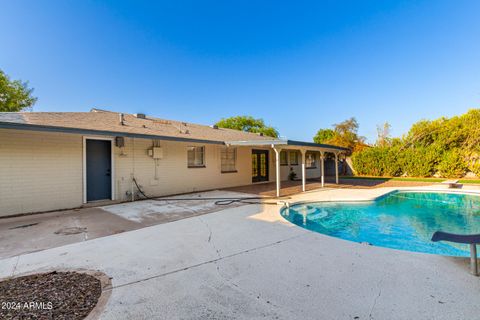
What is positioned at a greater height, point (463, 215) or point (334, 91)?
point (334, 91)

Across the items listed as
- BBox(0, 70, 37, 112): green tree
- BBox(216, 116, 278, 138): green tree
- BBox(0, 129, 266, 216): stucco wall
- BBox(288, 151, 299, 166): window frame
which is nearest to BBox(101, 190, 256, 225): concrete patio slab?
BBox(0, 129, 266, 216): stucco wall

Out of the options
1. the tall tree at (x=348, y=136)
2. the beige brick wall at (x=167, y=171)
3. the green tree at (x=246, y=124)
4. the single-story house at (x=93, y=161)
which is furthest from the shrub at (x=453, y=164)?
the green tree at (x=246, y=124)

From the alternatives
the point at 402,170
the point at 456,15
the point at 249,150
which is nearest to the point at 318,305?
the point at 249,150

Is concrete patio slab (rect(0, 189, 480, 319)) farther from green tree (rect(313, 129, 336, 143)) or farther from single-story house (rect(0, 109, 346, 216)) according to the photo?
green tree (rect(313, 129, 336, 143))

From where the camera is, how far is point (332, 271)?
2.92m

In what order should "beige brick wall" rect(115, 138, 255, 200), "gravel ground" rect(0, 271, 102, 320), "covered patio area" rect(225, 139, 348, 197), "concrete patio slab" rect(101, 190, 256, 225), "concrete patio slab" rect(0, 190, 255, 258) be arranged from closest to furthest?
"gravel ground" rect(0, 271, 102, 320) → "concrete patio slab" rect(0, 190, 255, 258) → "concrete patio slab" rect(101, 190, 256, 225) → "beige brick wall" rect(115, 138, 255, 200) → "covered patio area" rect(225, 139, 348, 197)

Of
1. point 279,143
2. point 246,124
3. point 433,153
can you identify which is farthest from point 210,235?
point 246,124

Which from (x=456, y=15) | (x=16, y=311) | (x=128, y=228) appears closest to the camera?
(x=16, y=311)

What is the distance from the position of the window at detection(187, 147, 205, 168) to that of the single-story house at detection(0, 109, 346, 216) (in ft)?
0.16

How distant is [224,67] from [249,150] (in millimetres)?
7161

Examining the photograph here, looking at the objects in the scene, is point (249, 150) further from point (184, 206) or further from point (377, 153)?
point (377, 153)

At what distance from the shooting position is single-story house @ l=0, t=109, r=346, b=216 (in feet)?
20.3

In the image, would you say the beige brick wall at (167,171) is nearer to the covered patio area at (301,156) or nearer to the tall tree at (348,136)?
the covered patio area at (301,156)

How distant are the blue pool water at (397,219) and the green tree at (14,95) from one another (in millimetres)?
24854
